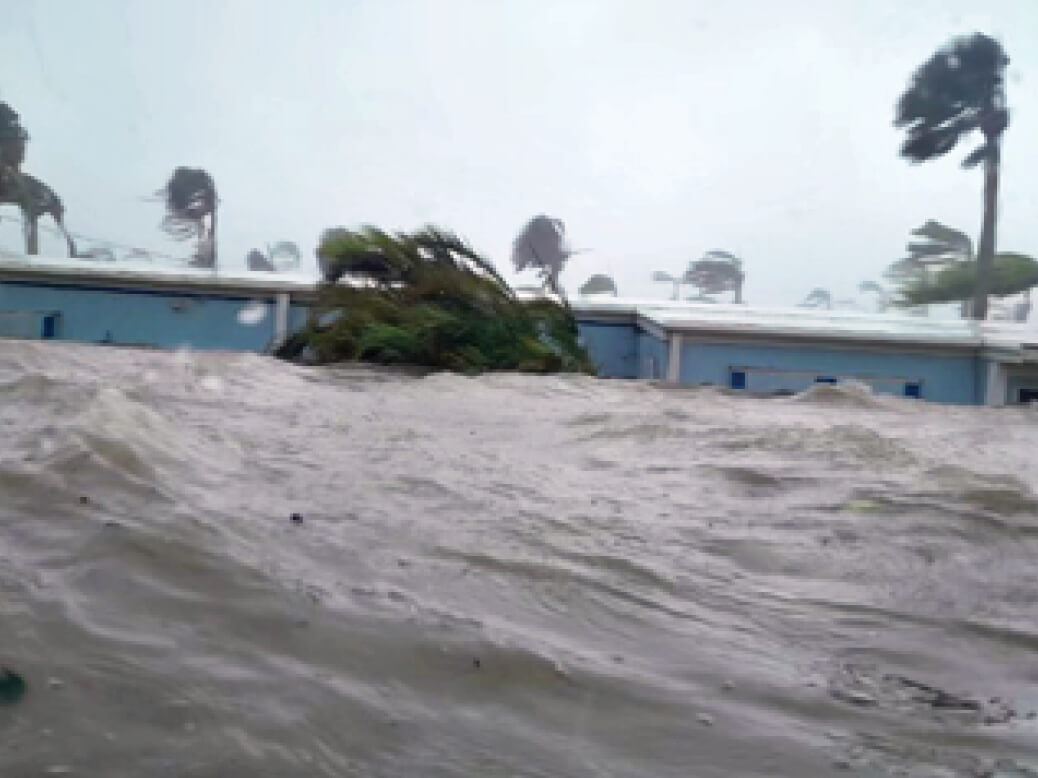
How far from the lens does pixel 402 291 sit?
11047 millimetres

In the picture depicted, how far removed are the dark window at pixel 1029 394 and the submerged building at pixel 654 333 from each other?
0.02 metres

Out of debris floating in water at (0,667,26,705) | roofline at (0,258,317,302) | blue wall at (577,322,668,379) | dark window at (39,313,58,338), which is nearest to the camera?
debris floating in water at (0,667,26,705)

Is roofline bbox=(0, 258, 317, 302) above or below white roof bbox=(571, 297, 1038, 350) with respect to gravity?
above

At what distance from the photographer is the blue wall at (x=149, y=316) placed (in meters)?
16.0

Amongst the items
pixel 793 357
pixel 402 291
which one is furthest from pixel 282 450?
pixel 793 357

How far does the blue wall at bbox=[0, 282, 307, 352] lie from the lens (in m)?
16.0

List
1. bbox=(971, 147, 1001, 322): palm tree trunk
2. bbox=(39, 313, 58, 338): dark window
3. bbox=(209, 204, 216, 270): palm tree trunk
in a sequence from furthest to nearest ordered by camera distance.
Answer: bbox=(209, 204, 216, 270): palm tree trunk → bbox=(971, 147, 1001, 322): palm tree trunk → bbox=(39, 313, 58, 338): dark window

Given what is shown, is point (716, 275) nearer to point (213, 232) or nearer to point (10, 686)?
point (213, 232)

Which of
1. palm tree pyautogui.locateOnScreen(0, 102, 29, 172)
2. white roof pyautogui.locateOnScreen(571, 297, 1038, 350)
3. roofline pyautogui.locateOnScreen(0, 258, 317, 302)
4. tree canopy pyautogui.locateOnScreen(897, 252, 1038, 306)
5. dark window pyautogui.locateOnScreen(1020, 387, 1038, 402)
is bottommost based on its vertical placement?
dark window pyautogui.locateOnScreen(1020, 387, 1038, 402)

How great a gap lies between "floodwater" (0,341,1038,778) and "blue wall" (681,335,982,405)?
9993 mm

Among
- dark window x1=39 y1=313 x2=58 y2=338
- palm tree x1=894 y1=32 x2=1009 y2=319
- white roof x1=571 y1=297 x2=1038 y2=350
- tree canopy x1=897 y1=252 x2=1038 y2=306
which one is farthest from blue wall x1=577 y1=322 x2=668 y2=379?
palm tree x1=894 y1=32 x2=1009 y2=319

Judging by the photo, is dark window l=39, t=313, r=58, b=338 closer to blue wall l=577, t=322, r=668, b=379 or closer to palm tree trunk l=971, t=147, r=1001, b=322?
blue wall l=577, t=322, r=668, b=379

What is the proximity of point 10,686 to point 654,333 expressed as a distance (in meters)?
13.9

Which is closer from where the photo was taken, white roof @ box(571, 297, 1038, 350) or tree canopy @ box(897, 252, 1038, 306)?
white roof @ box(571, 297, 1038, 350)
